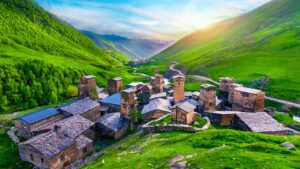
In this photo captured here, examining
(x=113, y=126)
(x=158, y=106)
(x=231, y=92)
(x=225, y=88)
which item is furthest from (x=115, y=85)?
(x=231, y=92)

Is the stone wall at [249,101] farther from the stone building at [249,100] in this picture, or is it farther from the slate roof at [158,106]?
the slate roof at [158,106]

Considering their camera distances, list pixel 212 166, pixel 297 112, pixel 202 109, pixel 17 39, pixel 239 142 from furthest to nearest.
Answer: pixel 17 39, pixel 297 112, pixel 202 109, pixel 239 142, pixel 212 166

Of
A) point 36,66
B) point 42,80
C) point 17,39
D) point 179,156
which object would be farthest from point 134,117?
point 17,39

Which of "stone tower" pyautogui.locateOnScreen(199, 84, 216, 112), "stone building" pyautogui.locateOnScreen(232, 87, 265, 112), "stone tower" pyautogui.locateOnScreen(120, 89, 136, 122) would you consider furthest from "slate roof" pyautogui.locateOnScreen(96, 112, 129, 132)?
"stone building" pyautogui.locateOnScreen(232, 87, 265, 112)

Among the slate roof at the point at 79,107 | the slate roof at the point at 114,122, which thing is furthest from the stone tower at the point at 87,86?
the slate roof at the point at 114,122

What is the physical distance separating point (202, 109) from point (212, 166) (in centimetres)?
3373

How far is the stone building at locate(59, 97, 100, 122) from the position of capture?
6172 cm

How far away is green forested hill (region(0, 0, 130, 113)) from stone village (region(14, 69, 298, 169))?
22075mm

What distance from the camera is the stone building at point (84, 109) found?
61.7 meters

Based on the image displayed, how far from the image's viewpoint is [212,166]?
2622 cm

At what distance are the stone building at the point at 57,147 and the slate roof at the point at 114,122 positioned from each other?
6.28 m

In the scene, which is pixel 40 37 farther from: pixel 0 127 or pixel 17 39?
pixel 0 127

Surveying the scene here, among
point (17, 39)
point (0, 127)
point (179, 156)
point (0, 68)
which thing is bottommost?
point (0, 127)

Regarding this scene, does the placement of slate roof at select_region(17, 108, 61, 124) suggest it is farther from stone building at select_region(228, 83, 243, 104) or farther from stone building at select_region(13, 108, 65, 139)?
stone building at select_region(228, 83, 243, 104)
